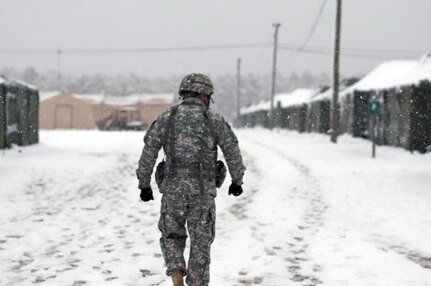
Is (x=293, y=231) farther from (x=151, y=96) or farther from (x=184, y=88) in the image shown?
(x=151, y=96)

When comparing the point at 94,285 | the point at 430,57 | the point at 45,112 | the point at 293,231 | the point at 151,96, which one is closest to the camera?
the point at 94,285

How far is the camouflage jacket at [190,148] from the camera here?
3990mm

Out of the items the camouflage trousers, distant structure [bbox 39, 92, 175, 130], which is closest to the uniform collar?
the camouflage trousers

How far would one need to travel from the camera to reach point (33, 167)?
13.3m

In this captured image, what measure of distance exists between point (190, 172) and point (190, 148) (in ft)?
0.64

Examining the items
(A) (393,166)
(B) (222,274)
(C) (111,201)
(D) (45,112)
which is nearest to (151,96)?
(D) (45,112)

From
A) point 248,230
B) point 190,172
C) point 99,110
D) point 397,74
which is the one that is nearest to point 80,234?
point 248,230

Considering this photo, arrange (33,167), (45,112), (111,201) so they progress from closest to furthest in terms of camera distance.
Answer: (111,201)
(33,167)
(45,112)

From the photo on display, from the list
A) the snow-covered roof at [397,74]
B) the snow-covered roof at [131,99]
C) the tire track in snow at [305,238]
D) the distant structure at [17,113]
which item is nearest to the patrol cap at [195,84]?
the tire track in snow at [305,238]

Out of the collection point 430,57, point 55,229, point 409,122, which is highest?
point 430,57

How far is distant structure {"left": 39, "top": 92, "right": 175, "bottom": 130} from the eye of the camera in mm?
50969

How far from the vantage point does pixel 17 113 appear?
1844cm

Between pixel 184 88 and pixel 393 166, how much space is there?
11.5m

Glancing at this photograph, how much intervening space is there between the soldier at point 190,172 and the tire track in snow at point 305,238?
1165mm
